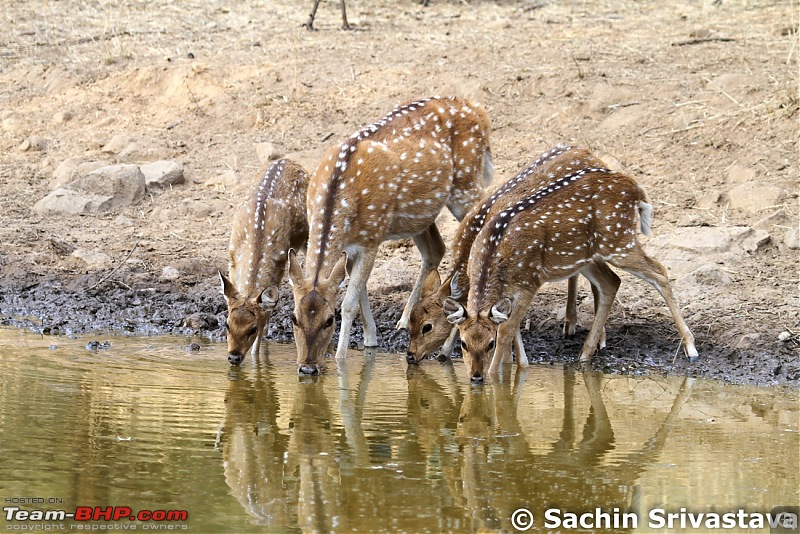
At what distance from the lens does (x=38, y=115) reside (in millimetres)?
16469

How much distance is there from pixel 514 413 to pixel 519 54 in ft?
27.9

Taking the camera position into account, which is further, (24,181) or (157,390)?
(24,181)

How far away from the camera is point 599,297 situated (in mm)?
10711

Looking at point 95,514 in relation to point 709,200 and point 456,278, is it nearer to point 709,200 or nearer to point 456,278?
point 456,278

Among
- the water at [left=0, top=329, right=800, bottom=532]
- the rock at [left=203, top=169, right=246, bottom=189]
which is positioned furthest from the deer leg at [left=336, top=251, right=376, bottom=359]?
the rock at [left=203, top=169, right=246, bottom=189]

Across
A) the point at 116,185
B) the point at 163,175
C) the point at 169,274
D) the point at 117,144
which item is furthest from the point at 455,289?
the point at 117,144

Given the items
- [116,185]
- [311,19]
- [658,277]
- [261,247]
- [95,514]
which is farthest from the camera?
[311,19]

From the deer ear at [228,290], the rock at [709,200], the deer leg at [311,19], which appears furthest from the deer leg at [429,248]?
the deer leg at [311,19]

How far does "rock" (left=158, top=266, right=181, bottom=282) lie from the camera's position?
487 inches

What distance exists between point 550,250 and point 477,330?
3.27 feet

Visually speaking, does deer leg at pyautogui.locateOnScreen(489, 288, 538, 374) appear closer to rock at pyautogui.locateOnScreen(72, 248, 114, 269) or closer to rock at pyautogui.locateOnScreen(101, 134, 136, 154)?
rock at pyautogui.locateOnScreen(72, 248, 114, 269)

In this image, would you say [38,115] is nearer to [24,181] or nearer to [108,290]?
[24,181]

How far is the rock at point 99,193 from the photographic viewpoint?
14.1 m

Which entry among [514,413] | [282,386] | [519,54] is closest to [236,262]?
[282,386]
